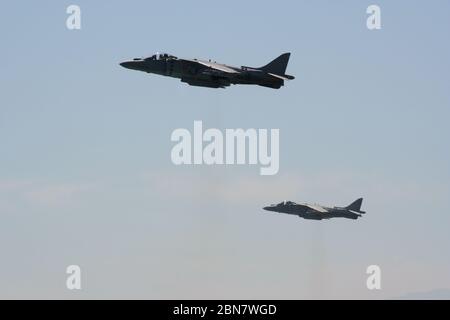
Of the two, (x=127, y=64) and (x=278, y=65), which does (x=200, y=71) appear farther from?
(x=278, y=65)

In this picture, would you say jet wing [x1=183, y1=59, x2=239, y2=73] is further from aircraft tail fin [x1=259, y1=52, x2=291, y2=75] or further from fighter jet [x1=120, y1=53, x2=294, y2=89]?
aircraft tail fin [x1=259, y1=52, x2=291, y2=75]

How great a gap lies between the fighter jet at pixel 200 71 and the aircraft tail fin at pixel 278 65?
1561mm

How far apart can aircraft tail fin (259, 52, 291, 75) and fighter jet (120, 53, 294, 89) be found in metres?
1.56

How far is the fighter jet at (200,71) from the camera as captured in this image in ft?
480

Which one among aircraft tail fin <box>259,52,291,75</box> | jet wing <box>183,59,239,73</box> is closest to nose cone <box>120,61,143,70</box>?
jet wing <box>183,59,239,73</box>

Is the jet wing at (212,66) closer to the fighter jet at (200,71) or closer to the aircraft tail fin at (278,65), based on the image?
Result: the fighter jet at (200,71)
